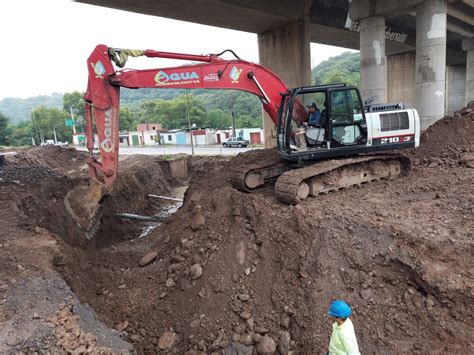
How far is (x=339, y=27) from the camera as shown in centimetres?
1942

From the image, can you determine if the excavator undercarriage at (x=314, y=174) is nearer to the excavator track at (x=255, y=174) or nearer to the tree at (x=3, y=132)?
the excavator track at (x=255, y=174)

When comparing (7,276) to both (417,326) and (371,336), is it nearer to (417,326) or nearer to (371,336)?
(371,336)

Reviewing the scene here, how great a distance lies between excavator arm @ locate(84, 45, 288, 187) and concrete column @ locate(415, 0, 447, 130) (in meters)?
8.88

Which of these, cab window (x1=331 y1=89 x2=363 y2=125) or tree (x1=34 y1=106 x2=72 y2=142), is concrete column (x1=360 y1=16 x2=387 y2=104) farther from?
tree (x1=34 y1=106 x2=72 y2=142)

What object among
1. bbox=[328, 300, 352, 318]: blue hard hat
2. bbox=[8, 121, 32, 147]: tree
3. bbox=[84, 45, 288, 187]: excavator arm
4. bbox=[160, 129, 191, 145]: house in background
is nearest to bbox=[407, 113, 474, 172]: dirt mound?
bbox=[84, 45, 288, 187]: excavator arm

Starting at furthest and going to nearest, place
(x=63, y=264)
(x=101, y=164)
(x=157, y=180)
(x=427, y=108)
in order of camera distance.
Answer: (x=157, y=180)
(x=427, y=108)
(x=101, y=164)
(x=63, y=264)

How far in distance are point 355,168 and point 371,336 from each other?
3.99 metres

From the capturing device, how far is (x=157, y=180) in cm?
1494

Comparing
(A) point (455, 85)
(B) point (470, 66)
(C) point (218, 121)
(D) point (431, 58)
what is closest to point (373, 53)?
(D) point (431, 58)

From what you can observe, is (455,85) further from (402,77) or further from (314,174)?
(314,174)

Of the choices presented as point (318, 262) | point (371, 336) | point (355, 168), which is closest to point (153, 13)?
point (355, 168)

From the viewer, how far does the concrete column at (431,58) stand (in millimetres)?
12820

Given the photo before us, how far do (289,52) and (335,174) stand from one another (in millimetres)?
11245

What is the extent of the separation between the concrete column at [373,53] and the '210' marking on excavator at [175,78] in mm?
10142
